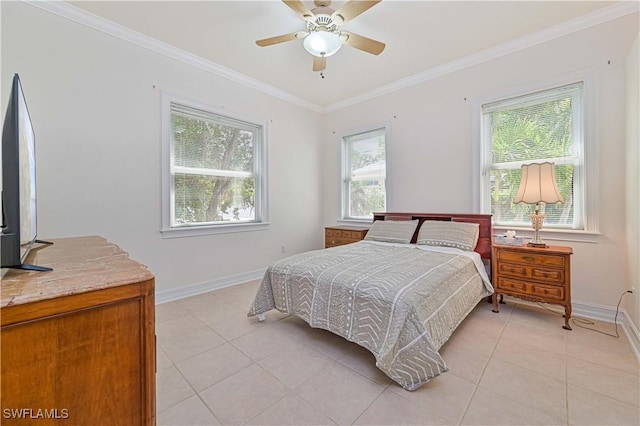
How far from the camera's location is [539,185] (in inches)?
97.9

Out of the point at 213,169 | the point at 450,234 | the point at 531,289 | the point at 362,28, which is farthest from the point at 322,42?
the point at 531,289

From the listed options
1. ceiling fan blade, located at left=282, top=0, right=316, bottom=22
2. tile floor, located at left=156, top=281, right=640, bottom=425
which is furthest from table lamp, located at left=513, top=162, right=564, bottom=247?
ceiling fan blade, located at left=282, top=0, right=316, bottom=22

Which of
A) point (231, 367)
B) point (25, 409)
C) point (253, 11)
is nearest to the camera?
point (25, 409)

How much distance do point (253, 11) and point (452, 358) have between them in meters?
3.35

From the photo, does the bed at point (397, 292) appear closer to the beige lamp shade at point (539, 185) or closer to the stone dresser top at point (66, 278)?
the beige lamp shade at point (539, 185)

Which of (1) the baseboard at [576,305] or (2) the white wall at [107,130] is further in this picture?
(2) the white wall at [107,130]

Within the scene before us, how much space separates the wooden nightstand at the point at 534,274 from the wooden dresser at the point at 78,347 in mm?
2970

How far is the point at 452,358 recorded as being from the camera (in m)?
1.88

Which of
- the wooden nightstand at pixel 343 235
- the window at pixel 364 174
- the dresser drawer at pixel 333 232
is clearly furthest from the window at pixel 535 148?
the dresser drawer at pixel 333 232

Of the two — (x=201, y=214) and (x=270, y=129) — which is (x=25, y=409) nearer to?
(x=201, y=214)

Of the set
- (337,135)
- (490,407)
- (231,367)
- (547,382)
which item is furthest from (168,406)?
(337,135)

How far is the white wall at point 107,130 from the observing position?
2291 mm

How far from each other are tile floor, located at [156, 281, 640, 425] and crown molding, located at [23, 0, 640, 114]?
9.36 feet

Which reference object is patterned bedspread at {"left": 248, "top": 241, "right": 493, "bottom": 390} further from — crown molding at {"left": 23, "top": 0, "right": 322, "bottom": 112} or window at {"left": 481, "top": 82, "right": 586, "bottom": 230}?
crown molding at {"left": 23, "top": 0, "right": 322, "bottom": 112}
